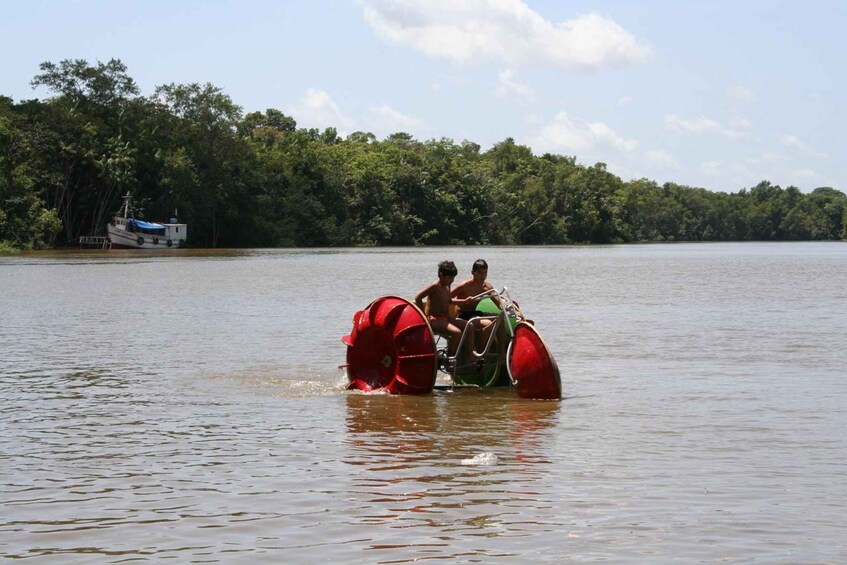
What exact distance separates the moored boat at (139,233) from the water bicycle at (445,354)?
76.0 m

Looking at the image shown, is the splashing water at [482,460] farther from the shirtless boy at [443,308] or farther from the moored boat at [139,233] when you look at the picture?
the moored boat at [139,233]

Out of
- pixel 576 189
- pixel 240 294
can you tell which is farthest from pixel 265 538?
pixel 576 189

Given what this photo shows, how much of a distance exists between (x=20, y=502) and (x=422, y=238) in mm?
116019

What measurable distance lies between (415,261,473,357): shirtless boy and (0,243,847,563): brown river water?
0.75 meters

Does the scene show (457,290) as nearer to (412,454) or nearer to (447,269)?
(447,269)

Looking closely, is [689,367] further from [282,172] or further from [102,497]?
[282,172]

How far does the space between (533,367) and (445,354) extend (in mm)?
1531

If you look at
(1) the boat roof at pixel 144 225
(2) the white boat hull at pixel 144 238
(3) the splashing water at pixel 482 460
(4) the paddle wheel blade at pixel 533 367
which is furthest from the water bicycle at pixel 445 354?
(1) the boat roof at pixel 144 225

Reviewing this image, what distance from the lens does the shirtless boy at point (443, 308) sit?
1545cm

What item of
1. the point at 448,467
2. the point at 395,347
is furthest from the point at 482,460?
the point at 395,347

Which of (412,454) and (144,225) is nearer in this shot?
(412,454)

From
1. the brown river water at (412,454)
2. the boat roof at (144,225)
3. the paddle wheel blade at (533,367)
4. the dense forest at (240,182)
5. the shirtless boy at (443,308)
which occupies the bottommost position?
the brown river water at (412,454)

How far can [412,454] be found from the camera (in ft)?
36.9

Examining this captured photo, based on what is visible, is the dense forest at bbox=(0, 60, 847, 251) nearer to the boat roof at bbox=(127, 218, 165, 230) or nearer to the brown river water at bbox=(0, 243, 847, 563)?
the boat roof at bbox=(127, 218, 165, 230)
